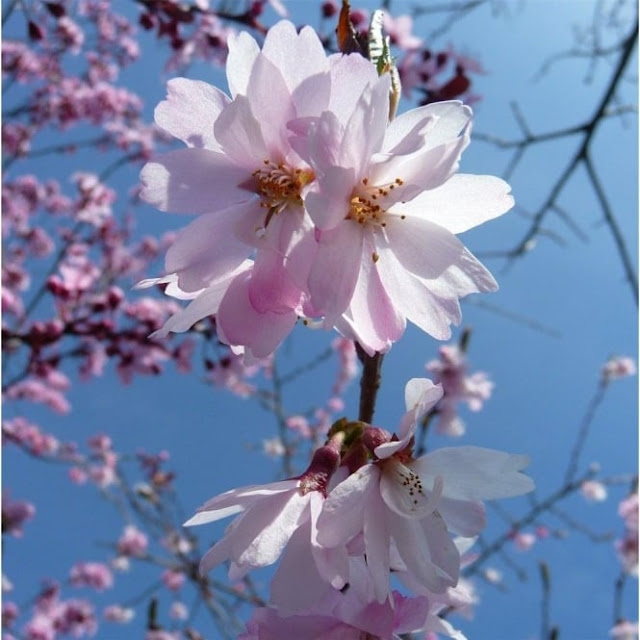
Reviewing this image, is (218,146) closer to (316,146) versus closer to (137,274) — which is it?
(316,146)

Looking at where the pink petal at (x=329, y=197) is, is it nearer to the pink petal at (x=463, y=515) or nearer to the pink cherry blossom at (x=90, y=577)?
the pink petal at (x=463, y=515)

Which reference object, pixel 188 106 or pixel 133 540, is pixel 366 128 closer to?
pixel 188 106

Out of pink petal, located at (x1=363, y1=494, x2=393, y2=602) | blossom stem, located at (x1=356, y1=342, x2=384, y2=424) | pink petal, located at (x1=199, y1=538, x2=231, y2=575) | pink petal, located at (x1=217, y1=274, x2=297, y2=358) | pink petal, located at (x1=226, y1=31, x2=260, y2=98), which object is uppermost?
pink petal, located at (x1=226, y1=31, x2=260, y2=98)

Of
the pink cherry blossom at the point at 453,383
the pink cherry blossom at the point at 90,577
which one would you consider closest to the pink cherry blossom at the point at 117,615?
the pink cherry blossom at the point at 90,577

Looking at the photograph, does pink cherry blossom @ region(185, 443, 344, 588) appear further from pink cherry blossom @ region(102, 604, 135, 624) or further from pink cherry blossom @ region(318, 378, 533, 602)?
pink cherry blossom @ region(102, 604, 135, 624)

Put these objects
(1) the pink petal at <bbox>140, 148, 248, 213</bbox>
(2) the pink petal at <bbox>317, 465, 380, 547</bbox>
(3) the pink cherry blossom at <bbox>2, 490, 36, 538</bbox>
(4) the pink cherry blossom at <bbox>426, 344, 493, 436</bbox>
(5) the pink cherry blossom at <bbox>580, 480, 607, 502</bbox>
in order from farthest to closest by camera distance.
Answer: (5) the pink cherry blossom at <bbox>580, 480, 607, 502</bbox>, (3) the pink cherry blossom at <bbox>2, 490, 36, 538</bbox>, (4) the pink cherry blossom at <bbox>426, 344, 493, 436</bbox>, (1) the pink petal at <bbox>140, 148, 248, 213</bbox>, (2) the pink petal at <bbox>317, 465, 380, 547</bbox>

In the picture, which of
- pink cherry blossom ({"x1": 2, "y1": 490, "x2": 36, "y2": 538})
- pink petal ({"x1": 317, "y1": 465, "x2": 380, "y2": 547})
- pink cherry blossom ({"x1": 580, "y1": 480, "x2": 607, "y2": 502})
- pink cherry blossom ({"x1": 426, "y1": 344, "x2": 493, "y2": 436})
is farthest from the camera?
pink cherry blossom ({"x1": 580, "y1": 480, "x2": 607, "y2": 502})

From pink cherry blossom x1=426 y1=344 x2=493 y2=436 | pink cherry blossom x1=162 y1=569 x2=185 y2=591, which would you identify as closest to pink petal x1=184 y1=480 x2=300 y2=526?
pink cherry blossom x1=426 y1=344 x2=493 y2=436
